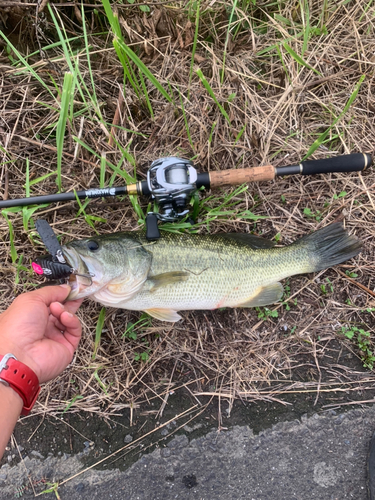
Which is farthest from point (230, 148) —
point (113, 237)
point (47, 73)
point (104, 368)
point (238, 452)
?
point (238, 452)

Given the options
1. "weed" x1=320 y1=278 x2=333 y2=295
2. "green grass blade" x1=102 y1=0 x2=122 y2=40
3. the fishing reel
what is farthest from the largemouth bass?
"green grass blade" x1=102 y1=0 x2=122 y2=40

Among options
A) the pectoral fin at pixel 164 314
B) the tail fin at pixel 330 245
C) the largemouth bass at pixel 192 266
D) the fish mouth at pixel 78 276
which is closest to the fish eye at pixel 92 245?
the largemouth bass at pixel 192 266

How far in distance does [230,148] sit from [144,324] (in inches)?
74.1

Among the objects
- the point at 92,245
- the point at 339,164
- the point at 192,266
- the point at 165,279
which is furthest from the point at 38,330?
the point at 339,164

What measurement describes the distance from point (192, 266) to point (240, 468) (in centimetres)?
190

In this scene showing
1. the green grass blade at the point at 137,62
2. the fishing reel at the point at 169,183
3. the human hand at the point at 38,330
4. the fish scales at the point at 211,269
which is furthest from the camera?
the fish scales at the point at 211,269

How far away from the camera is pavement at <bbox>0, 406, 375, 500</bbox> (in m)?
2.81

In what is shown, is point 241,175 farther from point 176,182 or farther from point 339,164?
point 339,164

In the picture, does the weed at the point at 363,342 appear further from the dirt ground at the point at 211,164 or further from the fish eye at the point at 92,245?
the fish eye at the point at 92,245

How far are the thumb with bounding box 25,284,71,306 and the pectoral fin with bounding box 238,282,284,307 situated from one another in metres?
1.47

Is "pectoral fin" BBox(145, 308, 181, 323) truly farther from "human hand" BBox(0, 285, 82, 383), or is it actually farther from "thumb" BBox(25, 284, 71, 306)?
"thumb" BBox(25, 284, 71, 306)

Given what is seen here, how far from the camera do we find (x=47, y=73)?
3.00 m

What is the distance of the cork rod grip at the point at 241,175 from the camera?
2.72 meters

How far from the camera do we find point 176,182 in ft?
8.30
